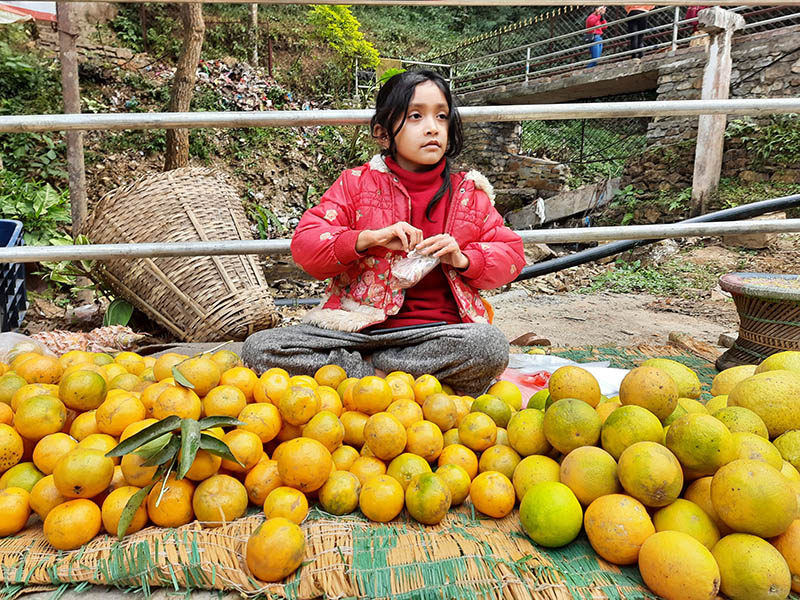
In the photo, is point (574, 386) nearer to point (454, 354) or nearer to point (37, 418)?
point (454, 354)

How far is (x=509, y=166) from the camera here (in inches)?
472

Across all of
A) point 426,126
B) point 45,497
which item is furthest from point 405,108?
point 45,497

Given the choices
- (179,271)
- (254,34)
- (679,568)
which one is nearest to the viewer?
(679,568)

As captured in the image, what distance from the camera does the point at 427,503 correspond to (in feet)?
3.37

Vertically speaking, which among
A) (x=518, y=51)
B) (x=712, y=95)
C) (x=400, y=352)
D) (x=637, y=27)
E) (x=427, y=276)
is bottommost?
(x=400, y=352)

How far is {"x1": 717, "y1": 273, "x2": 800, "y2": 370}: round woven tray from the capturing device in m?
2.02

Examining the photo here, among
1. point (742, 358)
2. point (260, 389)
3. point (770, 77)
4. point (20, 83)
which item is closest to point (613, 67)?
point (770, 77)

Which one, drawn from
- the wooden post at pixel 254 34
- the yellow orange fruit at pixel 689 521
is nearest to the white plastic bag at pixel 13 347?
the yellow orange fruit at pixel 689 521

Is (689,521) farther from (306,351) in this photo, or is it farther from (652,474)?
(306,351)

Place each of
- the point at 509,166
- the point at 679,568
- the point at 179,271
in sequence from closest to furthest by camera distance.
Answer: the point at 679,568 < the point at 179,271 < the point at 509,166

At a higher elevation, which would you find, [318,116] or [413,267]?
[318,116]

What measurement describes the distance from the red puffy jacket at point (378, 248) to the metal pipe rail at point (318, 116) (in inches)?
9.3

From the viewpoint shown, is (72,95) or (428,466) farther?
(72,95)

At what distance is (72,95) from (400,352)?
480 centimetres
